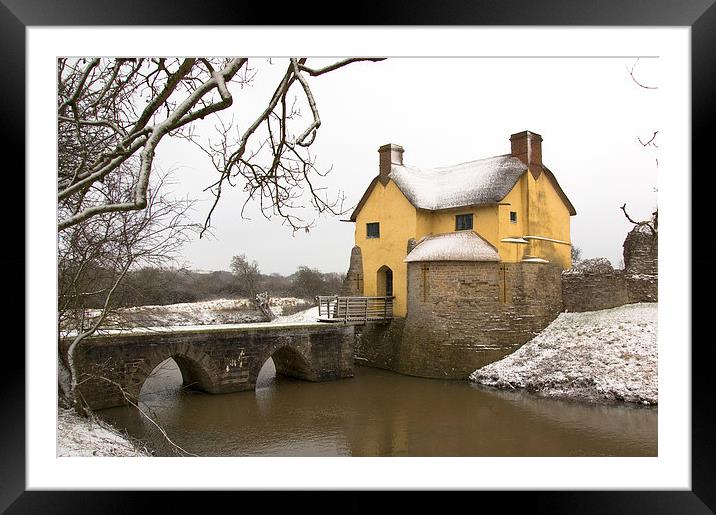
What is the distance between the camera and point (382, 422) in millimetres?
7082

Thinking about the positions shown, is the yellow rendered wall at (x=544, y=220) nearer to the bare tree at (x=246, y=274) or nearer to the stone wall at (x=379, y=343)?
the stone wall at (x=379, y=343)

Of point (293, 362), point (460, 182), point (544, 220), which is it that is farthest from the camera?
point (293, 362)

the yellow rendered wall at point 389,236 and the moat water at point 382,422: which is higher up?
the yellow rendered wall at point 389,236

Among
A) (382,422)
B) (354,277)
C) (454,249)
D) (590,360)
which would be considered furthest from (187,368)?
(590,360)

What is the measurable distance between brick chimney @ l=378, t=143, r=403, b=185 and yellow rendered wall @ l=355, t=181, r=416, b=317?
1.03 ft

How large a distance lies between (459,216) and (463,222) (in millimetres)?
144

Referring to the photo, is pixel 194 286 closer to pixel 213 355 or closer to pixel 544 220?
pixel 213 355

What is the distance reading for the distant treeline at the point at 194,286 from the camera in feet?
20.9

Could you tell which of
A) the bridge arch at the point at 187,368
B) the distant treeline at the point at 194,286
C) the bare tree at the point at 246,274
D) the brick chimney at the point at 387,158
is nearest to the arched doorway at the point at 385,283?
the distant treeline at the point at 194,286

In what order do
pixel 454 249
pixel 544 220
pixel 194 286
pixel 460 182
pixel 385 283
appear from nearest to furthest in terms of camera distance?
pixel 194 286, pixel 544 220, pixel 454 249, pixel 460 182, pixel 385 283

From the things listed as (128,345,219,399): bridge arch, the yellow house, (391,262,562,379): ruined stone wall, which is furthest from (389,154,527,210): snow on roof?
(128,345,219,399): bridge arch
